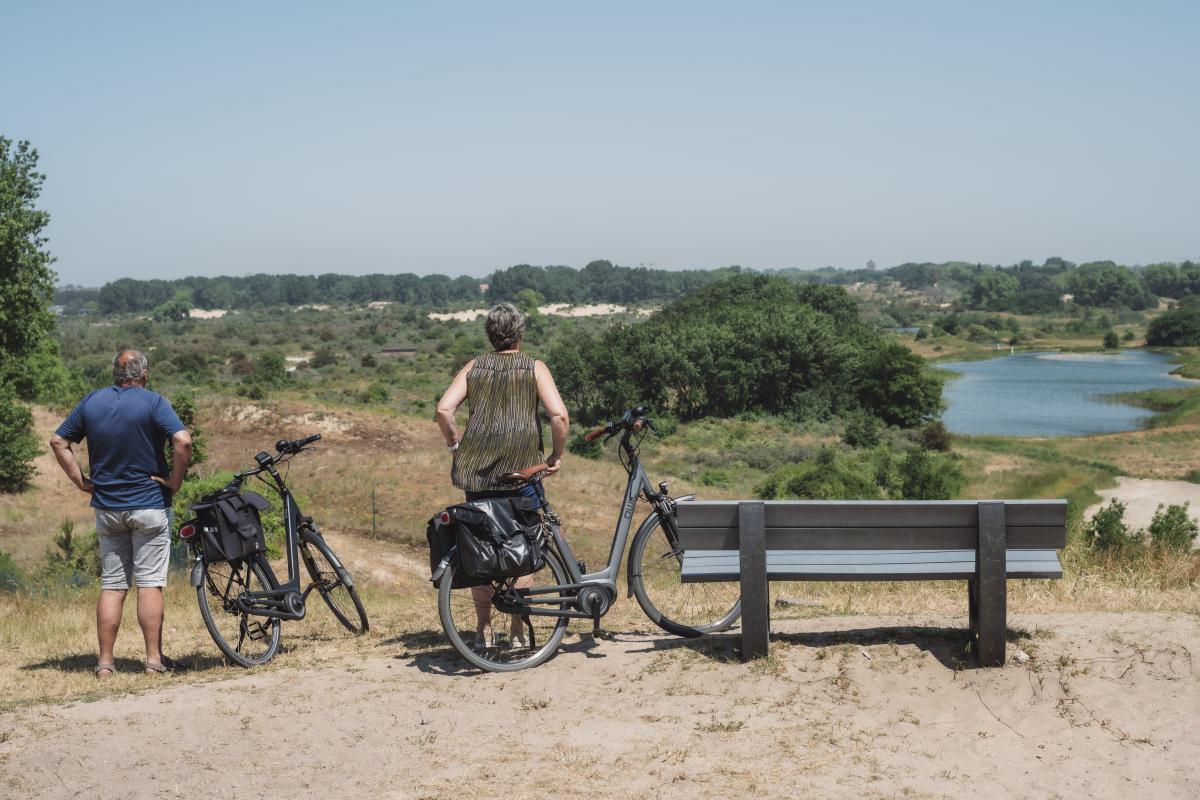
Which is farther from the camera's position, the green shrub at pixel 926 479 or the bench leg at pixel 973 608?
the green shrub at pixel 926 479

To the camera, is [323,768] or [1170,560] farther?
[1170,560]

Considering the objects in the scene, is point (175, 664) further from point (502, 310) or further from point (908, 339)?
point (908, 339)

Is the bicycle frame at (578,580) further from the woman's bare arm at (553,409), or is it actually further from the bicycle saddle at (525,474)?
the woman's bare arm at (553,409)

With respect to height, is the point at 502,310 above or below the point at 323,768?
above

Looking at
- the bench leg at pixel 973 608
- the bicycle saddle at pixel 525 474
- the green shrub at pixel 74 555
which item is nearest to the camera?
the bench leg at pixel 973 608

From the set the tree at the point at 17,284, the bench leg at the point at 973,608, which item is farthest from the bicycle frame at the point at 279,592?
the tree at the point at 17,284

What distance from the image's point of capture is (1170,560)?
28.5ft

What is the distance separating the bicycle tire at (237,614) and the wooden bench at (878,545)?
2408 millimetres

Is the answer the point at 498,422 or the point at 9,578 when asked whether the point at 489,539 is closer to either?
the point at 498,422

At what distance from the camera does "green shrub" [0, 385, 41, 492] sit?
24.4m

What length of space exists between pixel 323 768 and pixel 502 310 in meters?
2.40

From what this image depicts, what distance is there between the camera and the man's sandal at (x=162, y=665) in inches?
239

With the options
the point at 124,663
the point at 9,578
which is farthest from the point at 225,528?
the point at 9,578

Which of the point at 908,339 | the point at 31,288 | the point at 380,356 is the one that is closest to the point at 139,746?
the point at 31,288
